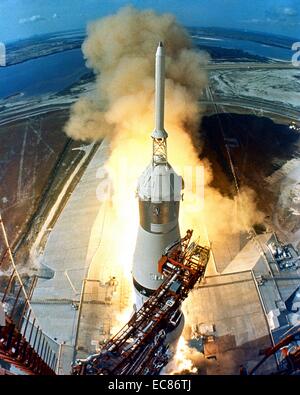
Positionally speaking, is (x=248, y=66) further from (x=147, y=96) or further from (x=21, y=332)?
(x=21, y=332)

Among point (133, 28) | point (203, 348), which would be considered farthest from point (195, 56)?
point (203, 348)

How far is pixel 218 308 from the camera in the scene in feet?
86.9

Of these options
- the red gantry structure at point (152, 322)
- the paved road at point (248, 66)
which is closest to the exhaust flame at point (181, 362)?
the red gantry structure at point (152, 322)

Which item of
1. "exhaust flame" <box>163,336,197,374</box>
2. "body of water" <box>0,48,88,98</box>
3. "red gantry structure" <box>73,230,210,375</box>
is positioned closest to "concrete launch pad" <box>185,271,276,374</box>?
"exhaust flame" <box>163,336,197,374</box>

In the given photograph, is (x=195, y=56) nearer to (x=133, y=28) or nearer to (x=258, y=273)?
(x=133, y=28)

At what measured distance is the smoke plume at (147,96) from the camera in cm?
3525

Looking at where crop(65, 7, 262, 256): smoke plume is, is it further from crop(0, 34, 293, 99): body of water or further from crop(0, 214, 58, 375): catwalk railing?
crop(0, 34, 293, 99): body of water

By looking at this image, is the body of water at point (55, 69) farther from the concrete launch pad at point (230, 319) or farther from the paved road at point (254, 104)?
the concrete launch pad at point (230, 319)

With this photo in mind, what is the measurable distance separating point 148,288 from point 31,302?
12.5m

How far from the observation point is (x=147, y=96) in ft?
120

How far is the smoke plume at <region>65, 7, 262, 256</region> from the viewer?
116 feet

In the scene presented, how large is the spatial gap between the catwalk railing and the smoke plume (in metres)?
10.4

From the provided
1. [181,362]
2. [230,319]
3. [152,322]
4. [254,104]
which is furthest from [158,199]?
[254,104]

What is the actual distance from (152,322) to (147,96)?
24190 millimetres
